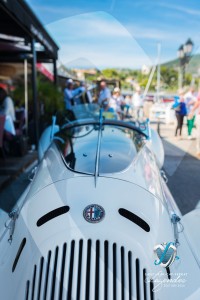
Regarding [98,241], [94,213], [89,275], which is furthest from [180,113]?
[89,275]

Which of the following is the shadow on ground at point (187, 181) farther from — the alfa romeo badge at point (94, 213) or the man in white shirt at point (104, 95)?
the man in white shirt at point (104, 95)

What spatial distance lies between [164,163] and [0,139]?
2848mm

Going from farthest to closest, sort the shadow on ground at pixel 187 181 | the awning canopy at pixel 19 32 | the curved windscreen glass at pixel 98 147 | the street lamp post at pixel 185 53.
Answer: the awning canopy at pixel 19 32 < the shadow on ground at pixel 187 181 < the curved windscreen glass at pixel 98 147 < the street lamp post at pixel 185 53

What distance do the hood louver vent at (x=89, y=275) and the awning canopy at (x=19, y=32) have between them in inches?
98.3

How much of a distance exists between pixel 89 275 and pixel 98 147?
1132 millimetres

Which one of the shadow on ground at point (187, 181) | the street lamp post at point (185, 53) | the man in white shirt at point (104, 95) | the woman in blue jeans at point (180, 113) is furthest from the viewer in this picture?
the woman in blue jeans at point (180, 113)

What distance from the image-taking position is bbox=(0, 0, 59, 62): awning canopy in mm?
4840

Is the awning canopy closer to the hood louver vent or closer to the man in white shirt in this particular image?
the man in white shirt

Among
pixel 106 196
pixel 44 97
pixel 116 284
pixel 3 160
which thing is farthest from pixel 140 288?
pixel 44 97

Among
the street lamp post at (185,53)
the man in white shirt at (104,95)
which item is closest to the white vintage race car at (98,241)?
Answer: the street lamp post at (185,53)

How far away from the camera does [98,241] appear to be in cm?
171

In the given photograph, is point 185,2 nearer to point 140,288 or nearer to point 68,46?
point 68,46

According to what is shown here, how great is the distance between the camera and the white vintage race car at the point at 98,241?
62.3 inches

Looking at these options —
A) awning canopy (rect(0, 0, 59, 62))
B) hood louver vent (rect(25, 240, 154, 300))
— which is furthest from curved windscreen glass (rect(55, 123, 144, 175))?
awning canopy (rect(0, 0, 59, 62))
